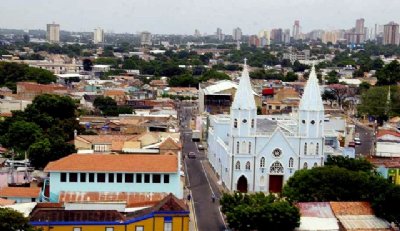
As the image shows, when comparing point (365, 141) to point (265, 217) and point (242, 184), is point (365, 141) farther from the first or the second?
point (265, 217)

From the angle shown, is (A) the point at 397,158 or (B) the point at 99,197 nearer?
(B) the point at 99,197

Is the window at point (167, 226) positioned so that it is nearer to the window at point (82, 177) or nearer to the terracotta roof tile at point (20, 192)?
the window at point (82, 177)

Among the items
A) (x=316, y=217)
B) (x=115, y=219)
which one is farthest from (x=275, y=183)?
(x=115, y=219)

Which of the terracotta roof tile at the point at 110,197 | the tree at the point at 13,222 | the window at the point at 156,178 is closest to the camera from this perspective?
the tree at the point at 13,222

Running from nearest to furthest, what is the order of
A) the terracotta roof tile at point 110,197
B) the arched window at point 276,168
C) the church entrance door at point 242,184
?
1. the terracotta roof tile at point 110,197
2. the arched window at point 276,168
3. the church entrance door at point 242,184

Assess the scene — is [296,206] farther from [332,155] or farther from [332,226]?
[332,155]

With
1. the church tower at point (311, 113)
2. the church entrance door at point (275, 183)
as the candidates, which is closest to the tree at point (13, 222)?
the church entrance door at point (275, 183)

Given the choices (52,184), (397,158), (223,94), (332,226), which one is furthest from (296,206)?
(223,94)
